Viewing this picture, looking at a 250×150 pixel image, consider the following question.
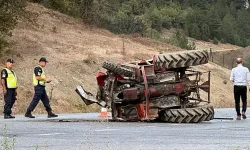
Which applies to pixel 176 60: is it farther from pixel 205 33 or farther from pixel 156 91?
pixel 205 33

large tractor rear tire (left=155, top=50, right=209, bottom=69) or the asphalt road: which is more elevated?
large tractor rear tire (left=155, top=50, right=209, bottom=69)

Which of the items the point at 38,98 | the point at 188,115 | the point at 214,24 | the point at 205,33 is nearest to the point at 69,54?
the point at 38,98

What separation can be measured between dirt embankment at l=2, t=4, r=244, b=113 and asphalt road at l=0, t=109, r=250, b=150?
10777mm

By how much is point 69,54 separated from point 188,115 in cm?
2266

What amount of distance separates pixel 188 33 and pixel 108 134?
96084 mm

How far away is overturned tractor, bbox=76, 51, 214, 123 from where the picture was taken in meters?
17.1

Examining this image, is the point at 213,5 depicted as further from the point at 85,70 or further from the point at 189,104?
the point at 189,104

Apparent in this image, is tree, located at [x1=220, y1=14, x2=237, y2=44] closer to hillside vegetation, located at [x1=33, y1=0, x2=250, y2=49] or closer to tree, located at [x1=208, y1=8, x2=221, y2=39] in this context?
hillside vegetation, located at [x1=33, y1=0, x2=250, y2=49]

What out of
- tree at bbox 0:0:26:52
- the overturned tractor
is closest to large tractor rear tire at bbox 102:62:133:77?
the overturned tractor

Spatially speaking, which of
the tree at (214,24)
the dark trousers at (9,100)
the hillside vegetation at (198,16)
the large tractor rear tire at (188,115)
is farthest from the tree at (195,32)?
the large tractor rear tire at (188,115)

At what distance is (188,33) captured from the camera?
10850cm

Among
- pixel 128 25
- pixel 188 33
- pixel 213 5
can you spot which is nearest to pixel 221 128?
pixel 128 25

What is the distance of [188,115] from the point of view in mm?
16953

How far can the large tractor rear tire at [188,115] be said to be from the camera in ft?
55.7
